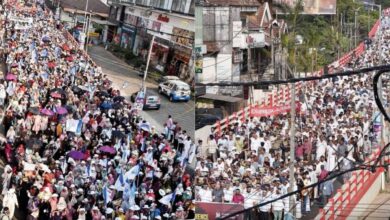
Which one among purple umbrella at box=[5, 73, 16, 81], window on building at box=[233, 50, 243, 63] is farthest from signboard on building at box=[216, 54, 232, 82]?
purple umbrella at box=[5, 73, 16, 81]

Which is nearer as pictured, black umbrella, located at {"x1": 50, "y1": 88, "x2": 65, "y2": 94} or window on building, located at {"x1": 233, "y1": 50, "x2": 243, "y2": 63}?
window on building, located at {"x1": 233, "y1": 50, "x2": 243, "y2": 63}

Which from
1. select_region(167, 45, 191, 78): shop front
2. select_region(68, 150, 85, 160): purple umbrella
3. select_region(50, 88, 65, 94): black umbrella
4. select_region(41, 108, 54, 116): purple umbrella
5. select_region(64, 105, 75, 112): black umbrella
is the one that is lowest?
select_region(68, 150, 85, 160): purple umbrella

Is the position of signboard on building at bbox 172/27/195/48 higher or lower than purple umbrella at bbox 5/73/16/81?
higher

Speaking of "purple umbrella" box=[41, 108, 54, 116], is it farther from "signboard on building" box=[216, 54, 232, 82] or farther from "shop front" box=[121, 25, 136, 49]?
"signboard on building" box=[216, 54, 232, 82]

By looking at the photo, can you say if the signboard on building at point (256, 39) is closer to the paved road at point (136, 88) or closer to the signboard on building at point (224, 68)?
the signboard on building at point (224, 68)

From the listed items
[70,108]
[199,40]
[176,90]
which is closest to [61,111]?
[70,108]

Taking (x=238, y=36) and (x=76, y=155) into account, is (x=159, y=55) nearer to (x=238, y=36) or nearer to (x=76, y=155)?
(x=76, y=155)

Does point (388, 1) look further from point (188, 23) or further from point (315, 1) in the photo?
point (188, 23)
